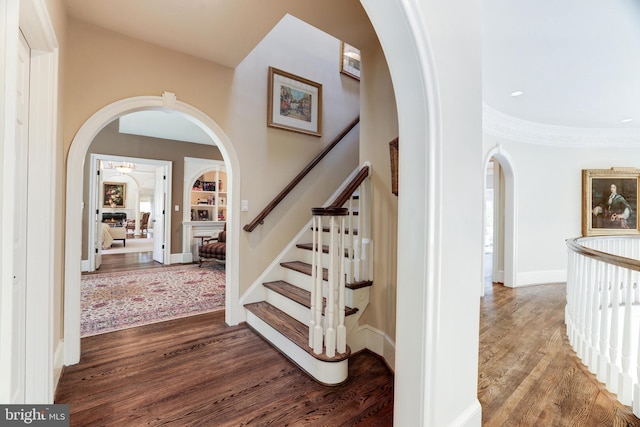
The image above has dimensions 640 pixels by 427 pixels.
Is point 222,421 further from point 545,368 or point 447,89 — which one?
point 545,368

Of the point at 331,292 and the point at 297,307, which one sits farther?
the point at 297,307

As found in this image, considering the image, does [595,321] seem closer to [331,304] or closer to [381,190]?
[381,190]

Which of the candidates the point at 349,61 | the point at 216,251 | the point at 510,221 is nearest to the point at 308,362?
the point at 216,251

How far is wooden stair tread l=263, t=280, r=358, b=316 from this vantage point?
7.11 ft

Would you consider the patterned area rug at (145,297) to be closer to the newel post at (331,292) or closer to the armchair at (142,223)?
the newel post at (331,292)

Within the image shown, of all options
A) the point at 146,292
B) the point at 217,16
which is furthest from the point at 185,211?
the point at 217,16

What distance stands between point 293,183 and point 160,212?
14.3 feet

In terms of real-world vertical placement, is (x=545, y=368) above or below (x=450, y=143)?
below

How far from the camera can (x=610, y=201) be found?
15.4 ft

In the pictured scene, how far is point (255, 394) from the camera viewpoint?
1745mm

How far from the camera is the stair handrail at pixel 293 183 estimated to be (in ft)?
9.44

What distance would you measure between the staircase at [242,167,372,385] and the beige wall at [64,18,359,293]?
27 cm

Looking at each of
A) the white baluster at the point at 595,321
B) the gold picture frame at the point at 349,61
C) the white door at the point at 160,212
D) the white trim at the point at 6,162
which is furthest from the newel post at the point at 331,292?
the white door at the point at 160,212

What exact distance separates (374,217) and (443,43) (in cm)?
131
